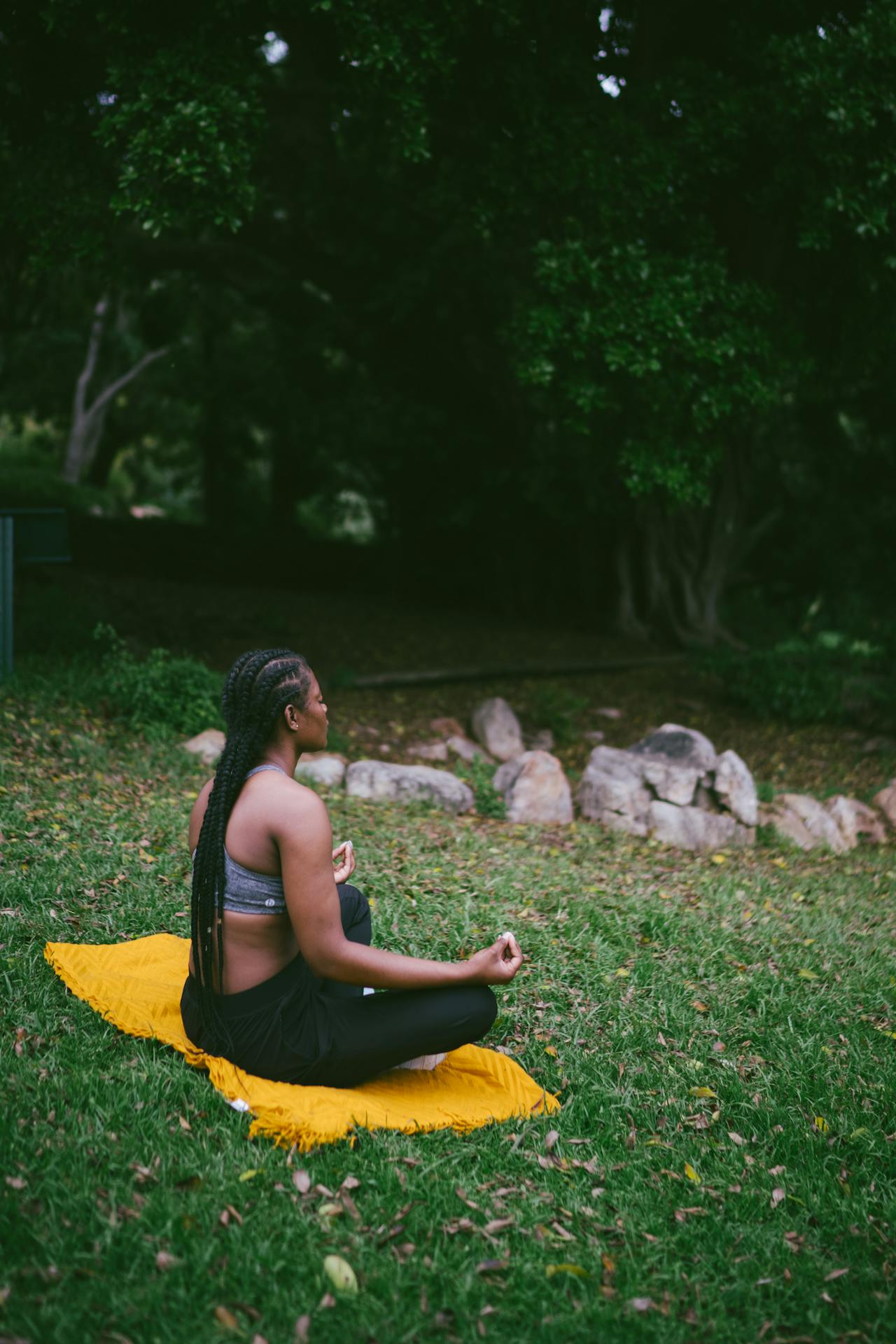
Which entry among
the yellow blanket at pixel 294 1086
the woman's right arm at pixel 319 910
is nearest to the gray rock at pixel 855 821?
the yellow blanket at pixel 294 1086

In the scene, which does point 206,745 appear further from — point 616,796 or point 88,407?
point 88,407

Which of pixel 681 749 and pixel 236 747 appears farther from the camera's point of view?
pixel 681 749

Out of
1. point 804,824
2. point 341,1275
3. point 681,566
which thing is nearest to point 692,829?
point 804,824

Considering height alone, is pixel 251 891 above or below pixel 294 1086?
above

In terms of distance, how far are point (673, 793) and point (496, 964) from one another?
4.78 m

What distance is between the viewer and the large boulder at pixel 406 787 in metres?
7.26

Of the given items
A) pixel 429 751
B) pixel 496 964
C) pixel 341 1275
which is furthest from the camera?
pixel 429 751

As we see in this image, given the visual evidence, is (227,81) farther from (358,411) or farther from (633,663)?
(633,663)

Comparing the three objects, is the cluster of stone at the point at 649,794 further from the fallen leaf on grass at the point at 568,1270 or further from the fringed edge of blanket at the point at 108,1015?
the fallen leaf on grass at the point at 568,1270

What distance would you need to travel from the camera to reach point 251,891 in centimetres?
312

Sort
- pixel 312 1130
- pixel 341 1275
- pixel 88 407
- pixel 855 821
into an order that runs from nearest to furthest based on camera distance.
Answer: pixel 341 1275, pixel 312 1130, pixel 855 821, pixel 88 407

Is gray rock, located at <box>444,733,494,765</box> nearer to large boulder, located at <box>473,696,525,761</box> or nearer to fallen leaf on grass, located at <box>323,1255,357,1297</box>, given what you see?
large boulder, located at <box>473,696,525,761</box>

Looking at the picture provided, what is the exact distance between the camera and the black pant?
3.20 metres

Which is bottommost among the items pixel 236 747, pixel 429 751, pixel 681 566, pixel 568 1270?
pixel 568 1270
